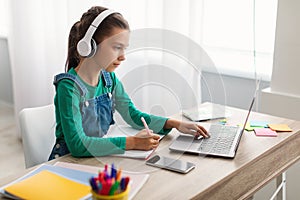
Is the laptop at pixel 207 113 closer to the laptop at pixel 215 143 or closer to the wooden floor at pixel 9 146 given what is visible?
the laptop at pixel 215 143

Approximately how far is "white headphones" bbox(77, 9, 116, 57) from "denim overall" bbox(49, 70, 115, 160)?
0.11 m

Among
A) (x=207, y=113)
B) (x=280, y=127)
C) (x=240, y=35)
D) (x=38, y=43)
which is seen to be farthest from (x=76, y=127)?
(x=38, y=43)

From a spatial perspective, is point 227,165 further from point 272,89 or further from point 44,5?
point 44,5

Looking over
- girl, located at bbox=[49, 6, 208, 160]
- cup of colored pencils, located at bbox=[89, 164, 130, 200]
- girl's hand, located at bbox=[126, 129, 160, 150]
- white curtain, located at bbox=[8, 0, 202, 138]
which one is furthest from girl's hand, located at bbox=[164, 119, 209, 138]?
white curtain, located at bbox=[8, 0, 202, 138]

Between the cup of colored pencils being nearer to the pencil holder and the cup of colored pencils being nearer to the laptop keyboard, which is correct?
the pencil holder

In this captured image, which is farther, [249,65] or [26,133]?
[249,65]

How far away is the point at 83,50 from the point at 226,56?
128 centimetres

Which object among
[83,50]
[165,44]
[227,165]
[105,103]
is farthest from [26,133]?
[227,165]

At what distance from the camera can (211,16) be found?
94.1 inches

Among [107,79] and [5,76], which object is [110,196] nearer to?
[107,79]

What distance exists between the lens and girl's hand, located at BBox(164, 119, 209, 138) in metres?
1.46

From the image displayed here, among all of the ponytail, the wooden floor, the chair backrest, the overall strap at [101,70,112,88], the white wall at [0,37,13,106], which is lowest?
the wooden floor

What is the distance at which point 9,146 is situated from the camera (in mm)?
3305

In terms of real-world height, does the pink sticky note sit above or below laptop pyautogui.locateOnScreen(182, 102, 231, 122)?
below
